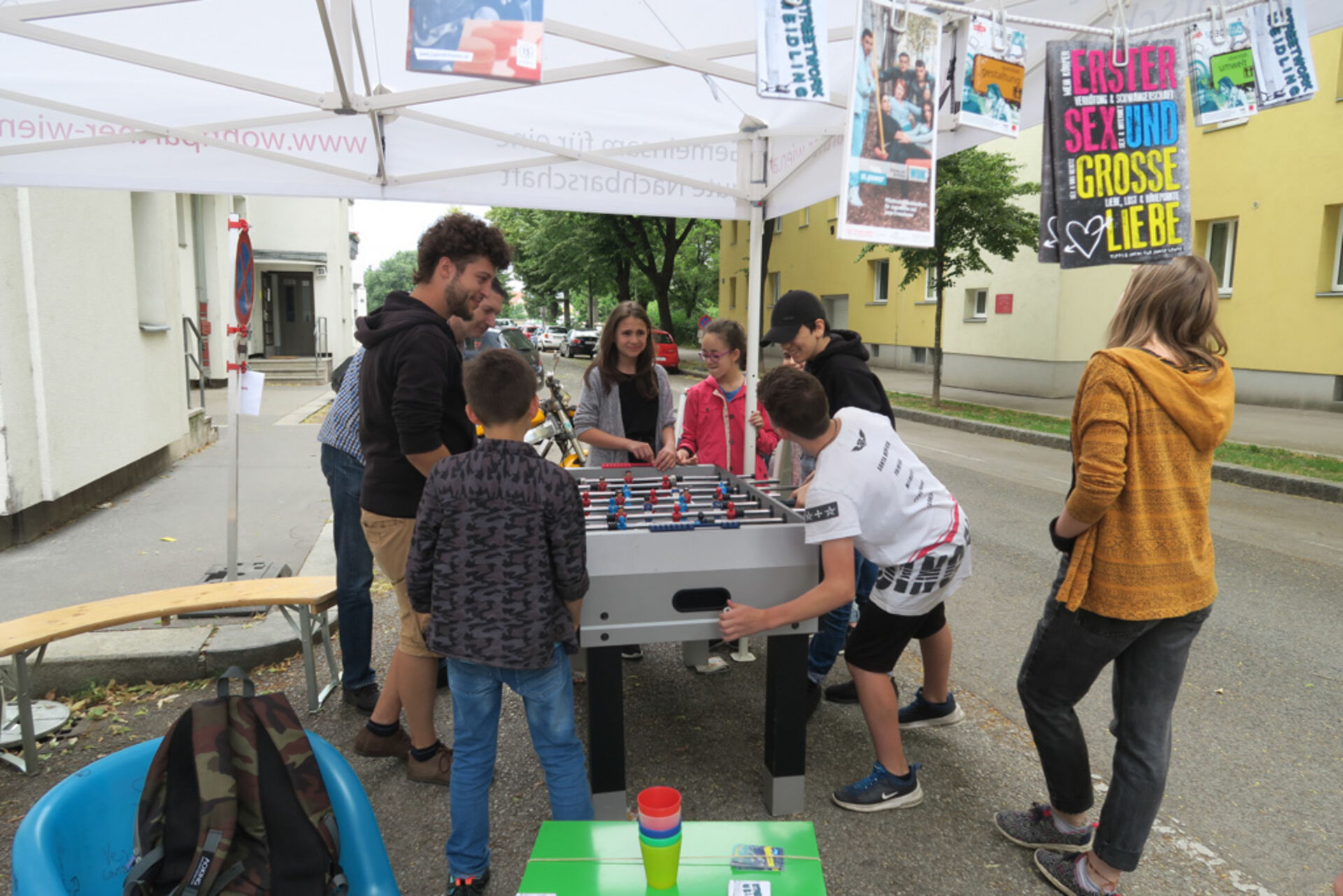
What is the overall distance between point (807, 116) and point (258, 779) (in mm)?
4096

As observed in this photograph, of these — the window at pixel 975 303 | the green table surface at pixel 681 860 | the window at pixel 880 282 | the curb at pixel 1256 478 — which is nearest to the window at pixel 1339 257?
the curb at pixel 1256 478

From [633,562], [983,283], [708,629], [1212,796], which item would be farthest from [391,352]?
[983,283]

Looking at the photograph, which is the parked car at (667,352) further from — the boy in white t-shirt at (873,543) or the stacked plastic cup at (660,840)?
the stacked plastic cup at (660,840)

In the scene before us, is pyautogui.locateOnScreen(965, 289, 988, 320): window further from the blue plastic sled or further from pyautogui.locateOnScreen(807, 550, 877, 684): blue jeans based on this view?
the blue plastic sled

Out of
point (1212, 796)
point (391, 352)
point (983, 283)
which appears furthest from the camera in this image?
point (983, 283)

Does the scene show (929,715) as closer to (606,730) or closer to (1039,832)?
(1039,832)

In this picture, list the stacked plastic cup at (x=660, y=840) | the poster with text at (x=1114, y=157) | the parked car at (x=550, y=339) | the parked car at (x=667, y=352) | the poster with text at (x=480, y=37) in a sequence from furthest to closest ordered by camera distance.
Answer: the parked car at (x=550, y=339) → the parked car at (x=667, y=352) → the poster with text at (x=1114, y=157) → the poster with text at (x=480, y=37) → the stacked plastic cup at (x=660, y=840)

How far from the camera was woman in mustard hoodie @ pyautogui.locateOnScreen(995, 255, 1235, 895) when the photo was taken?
224 cm

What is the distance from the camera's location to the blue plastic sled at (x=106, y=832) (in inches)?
65.4

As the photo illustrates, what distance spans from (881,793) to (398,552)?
199 cm

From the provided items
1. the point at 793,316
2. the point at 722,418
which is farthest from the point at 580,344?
the point at 793,316

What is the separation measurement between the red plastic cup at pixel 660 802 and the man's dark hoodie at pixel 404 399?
5.47ft

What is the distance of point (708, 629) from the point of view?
2.80 m

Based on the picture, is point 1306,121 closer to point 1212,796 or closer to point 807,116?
point 807,116
